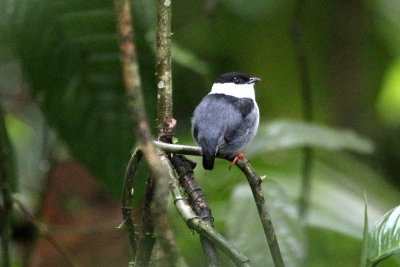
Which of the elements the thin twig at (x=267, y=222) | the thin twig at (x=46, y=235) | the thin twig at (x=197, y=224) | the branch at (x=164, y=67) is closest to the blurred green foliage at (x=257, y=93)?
the thin twig at (x=46, y=235)

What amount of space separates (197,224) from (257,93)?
3084 mm

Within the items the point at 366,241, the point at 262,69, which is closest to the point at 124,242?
the point at 262,69

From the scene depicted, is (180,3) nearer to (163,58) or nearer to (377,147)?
(163,58)

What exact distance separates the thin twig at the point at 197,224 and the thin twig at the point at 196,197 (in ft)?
0.08

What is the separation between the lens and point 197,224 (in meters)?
1.77

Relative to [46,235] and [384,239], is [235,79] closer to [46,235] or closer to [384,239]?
[46,235]

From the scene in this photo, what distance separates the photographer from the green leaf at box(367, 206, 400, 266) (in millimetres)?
1906

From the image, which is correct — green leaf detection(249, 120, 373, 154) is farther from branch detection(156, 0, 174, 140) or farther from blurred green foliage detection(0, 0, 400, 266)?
branch detection(156, 0, 174, 140)

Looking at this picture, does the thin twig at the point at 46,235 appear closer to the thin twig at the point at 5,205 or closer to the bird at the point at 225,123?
the thin twig at the point at 5,205

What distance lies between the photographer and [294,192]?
376 centimetres

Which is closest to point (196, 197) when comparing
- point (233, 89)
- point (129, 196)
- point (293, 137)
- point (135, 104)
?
point (129, 196)

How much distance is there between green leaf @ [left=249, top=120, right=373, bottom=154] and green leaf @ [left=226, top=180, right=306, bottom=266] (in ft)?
1.76

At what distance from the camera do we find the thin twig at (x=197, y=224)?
1.67m

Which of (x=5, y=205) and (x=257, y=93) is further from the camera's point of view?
(x=257, y=93)
